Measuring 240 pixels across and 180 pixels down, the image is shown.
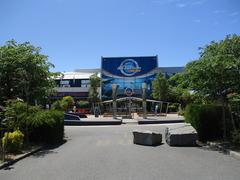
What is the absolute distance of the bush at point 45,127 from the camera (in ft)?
50.6

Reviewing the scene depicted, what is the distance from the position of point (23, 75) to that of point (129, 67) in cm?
5665

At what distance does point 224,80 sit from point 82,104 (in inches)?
1963

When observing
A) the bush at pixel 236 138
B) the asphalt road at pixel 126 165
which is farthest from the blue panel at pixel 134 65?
the bush at pixel 236 138

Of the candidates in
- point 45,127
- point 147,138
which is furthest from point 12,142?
point 147,138

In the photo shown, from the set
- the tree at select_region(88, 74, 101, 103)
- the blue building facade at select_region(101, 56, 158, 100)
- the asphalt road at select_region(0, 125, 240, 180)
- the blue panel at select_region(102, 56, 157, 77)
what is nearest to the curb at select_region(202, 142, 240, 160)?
the asphalt road at select_region(0, 125, 240, 180)

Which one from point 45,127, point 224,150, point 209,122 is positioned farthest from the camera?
point 45,127

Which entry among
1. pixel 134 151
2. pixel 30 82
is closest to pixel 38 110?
pixel 30 82

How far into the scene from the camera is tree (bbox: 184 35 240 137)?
1328cm

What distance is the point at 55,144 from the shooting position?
15.8 m

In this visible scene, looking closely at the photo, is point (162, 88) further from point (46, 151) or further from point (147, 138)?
point (46, 151)

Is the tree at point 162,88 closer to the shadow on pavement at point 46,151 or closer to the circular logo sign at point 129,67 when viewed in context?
the circular logo sign at point 129,67

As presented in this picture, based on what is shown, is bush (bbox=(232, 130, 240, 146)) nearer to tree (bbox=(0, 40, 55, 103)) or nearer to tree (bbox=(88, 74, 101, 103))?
tree (bbox=(0, 40, 55, 103))

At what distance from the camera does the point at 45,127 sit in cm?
1572

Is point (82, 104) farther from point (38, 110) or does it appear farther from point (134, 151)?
point (134, 151)
